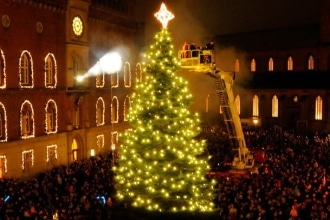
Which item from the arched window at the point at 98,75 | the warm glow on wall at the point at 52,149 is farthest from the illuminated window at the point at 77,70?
the warm glow on wall at the point at 52,149

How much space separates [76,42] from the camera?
130ft

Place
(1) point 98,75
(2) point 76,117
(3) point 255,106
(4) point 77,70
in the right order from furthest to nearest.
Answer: (3) point 255,106 < (1) point 98,75 < (2) point 76,117 < (4) point 77,70

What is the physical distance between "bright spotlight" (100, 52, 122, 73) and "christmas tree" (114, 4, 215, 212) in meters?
27.2

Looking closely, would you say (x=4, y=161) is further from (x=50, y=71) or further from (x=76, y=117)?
(x=76, y=117)

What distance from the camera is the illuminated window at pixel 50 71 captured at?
36412 millimetres

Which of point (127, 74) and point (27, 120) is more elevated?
point (127, 74)

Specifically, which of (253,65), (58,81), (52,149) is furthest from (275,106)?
(52,149)

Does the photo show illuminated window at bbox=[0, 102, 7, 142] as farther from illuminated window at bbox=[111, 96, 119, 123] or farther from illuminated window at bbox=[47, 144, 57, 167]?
illuminated window at bbox=[111, 96, 119, 123]

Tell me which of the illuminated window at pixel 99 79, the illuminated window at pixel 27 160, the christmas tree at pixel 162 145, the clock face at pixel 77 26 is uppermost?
the clock face at pixel 77 26

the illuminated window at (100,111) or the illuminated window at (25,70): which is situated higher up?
the illuminated window at (25,70)

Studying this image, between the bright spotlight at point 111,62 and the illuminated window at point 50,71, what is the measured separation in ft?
26.5

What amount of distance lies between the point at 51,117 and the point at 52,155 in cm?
272

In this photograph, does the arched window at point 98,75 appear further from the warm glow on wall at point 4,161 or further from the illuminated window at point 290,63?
the illuminated window at point 290,63

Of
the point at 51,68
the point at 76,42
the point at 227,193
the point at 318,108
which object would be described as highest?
the point at 76,42
